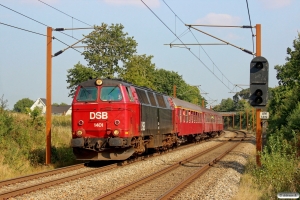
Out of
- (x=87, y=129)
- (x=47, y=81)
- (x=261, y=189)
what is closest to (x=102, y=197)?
(x=261, y=189)

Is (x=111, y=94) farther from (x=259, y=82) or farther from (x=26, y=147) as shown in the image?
(x=259, y=82)

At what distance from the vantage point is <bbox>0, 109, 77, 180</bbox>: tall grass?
1717cm

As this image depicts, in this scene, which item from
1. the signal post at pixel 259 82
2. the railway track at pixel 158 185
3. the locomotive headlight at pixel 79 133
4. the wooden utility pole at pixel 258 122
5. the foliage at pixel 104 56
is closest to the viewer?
the railway track at pixel 158 185

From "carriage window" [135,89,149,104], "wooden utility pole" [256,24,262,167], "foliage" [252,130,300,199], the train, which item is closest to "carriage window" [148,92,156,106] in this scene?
"carriage window" [135,89,149,104]

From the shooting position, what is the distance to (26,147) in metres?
20.0

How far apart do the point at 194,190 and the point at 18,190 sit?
4728mm

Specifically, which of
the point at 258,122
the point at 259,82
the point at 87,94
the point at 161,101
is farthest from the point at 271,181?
the point at 161,101

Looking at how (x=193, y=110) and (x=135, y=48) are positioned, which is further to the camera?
(x=135, y=48)

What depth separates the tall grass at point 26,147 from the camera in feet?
56.3

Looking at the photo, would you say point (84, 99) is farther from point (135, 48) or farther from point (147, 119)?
point (135, 48)

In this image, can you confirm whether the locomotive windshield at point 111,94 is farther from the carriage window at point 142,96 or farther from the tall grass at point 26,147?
the tall grass at point 26,147

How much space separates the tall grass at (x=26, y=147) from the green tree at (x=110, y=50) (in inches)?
675

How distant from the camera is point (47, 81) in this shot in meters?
19.4

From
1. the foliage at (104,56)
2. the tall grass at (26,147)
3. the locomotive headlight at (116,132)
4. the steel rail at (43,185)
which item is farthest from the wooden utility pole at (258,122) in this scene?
the foliage at (104,56)
